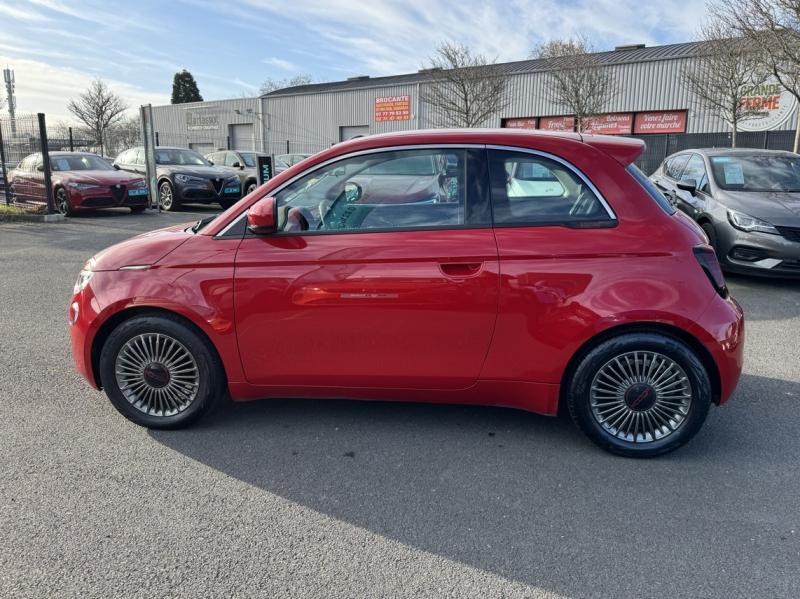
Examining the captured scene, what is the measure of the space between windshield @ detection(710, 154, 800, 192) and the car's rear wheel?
12622mm

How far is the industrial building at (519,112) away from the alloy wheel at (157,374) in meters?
23.2

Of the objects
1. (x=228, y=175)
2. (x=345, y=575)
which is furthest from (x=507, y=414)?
(x=228, y=175)

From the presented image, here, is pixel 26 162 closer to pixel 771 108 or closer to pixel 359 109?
pixel 359 109

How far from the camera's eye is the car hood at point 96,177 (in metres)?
13.9

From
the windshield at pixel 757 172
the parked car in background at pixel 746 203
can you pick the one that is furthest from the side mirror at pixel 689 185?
the windshield at pixel 757 172

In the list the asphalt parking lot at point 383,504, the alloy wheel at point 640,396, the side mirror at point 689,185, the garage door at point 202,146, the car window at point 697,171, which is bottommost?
the asphalt parking lot at point 383,504

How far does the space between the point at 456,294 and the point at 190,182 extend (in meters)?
13.9

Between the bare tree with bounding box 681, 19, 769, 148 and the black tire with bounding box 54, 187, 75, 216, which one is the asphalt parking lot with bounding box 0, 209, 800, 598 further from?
the bare tree with bounding box 681, 19, 769, 148

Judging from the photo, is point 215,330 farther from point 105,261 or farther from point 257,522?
point 257,522

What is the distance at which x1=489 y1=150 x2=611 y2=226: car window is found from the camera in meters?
3.27

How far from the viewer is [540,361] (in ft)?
10.8

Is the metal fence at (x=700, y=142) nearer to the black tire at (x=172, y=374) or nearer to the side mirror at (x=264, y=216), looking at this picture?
the side mirror at (x=264, y=216)

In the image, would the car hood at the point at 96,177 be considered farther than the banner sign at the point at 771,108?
No

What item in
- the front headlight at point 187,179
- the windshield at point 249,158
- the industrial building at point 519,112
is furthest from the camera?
the industrial building at point 519,112
